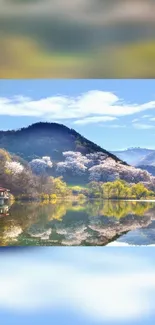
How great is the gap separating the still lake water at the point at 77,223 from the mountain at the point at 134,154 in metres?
0.63

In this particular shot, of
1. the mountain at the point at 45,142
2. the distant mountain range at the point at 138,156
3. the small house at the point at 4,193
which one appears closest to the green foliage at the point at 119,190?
the distant mountain range at the point at 138,156

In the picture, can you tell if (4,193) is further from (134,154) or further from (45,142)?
(134,154)

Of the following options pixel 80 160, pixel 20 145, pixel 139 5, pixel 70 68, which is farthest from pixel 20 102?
pixel 139 5

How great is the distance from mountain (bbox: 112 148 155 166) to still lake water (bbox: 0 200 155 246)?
2.07 feet

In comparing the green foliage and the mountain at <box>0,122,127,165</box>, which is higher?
the mountain at <box>0,122,127,165</box>

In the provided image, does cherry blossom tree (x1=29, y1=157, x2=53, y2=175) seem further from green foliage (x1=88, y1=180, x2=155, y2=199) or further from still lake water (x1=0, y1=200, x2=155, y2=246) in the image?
green foliage (x1=88, y1=180, x2=155, y2=199)

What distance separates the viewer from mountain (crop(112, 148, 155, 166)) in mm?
7918

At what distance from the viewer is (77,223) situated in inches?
308

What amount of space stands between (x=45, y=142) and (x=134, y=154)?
128 cm

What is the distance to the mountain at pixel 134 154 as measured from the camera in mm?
7918

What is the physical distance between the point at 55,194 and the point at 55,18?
12.7 ft

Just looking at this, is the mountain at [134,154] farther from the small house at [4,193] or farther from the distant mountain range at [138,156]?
the small house at [4,193]

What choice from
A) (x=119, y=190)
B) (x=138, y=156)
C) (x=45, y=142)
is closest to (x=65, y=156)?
(x=45, y=142)

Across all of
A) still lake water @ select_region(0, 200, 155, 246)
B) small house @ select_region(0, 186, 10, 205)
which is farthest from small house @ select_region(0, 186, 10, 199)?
still lake water @ select_region(0, 200, 155, 246)
